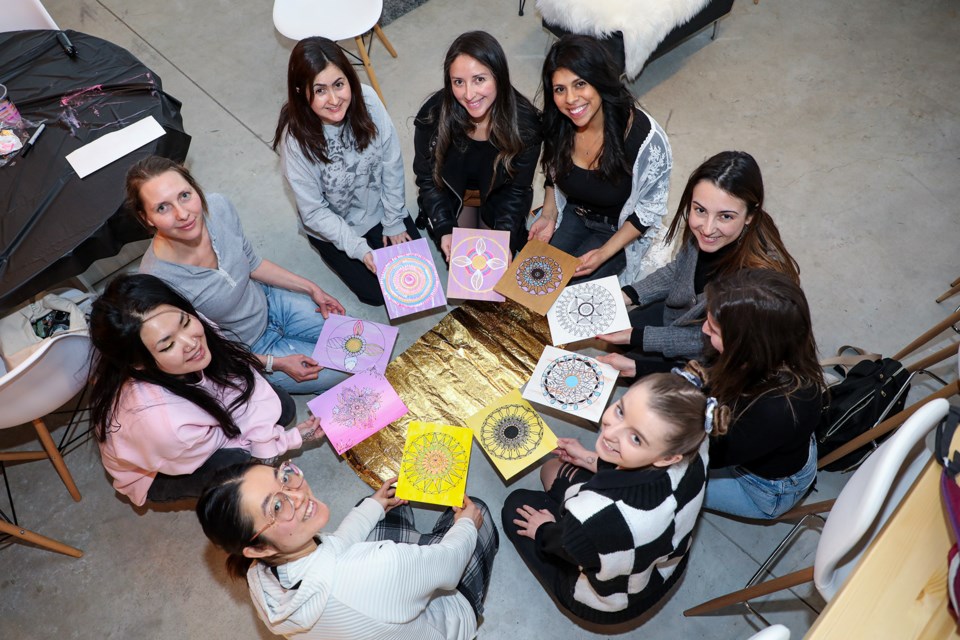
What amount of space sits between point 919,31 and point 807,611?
13.0 ft

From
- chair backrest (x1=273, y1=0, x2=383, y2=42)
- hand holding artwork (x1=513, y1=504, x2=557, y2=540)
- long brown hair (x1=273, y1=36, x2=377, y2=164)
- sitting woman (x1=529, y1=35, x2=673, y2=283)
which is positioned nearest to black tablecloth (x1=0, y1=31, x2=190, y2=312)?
long brown hair (x1=273, y1=36, x2=377, y2=164)

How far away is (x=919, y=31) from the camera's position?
4.43 metres

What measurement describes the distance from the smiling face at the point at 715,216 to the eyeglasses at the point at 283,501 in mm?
1667

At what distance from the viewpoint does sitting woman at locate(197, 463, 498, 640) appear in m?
1.79

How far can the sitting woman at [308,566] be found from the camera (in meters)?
1.79

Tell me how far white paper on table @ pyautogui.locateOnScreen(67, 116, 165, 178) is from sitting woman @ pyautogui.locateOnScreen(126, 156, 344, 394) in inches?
13.6

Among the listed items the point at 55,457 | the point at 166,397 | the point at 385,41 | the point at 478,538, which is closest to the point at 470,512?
the point at 478,538

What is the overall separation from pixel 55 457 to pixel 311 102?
187 centimetres

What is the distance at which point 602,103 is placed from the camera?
2.72m

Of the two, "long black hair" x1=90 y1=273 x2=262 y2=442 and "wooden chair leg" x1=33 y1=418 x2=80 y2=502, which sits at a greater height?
"long black hair" x1=90 y1=273 x2=262 y2=442

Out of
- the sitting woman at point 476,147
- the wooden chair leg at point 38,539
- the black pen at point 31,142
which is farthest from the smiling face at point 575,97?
the wooden chair leg at point 38,539

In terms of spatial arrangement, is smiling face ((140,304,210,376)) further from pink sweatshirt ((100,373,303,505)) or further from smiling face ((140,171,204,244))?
smiling face ((140,171,204,244))

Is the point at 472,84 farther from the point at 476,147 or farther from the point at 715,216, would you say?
the point at 715,216

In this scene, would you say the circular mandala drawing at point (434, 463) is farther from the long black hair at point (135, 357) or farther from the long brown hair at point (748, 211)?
the long brown hair at point (748, 211)
